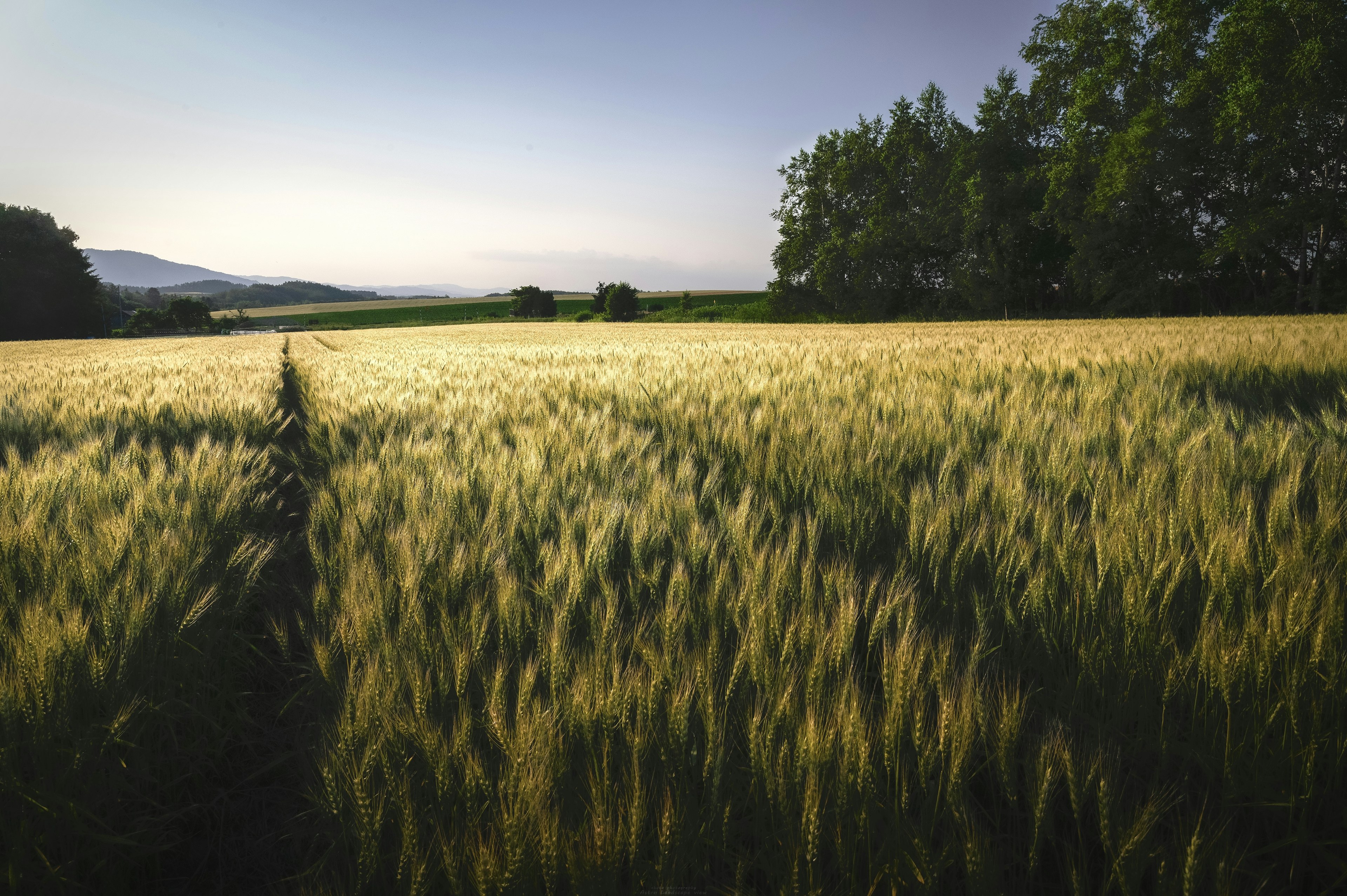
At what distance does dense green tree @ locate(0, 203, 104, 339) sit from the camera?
48062 mm

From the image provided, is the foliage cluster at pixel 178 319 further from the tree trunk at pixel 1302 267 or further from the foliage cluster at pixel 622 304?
the tree trunk at pixel 1302 267

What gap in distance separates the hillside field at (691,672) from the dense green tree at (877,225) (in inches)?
1416

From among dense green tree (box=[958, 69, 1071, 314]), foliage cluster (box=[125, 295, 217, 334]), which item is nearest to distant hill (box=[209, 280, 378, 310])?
foliage cluster (box=[125, 295, 217, 334])

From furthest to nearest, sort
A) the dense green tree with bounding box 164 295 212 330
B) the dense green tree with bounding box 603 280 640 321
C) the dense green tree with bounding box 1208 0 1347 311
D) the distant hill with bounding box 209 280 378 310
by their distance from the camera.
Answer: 1. the distant hill with bounding box 209 280 378 310
2. the dense green tree with bounding box 164 295 212 330
3. the dense green tree with bounding box 603 280 640 321
4. the dense green tree with bounding box 1208 0 1347 311

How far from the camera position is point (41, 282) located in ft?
163

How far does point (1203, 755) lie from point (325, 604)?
1886mm

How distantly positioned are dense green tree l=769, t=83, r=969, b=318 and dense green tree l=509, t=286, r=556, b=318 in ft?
125

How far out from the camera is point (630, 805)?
796mm

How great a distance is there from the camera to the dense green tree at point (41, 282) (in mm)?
48062

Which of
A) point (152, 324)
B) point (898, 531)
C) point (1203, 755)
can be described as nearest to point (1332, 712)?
point (1203, 755)

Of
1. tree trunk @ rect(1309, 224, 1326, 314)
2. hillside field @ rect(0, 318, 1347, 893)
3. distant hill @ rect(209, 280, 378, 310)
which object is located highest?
distant hill @ rect(209, 280, 378, 310)

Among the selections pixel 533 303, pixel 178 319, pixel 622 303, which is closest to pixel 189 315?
pixel 178 319

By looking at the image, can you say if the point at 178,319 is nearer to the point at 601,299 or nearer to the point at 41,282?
the point at 41,282

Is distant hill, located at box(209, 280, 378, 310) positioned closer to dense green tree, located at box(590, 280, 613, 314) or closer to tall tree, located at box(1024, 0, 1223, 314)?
dense green tree, located at box(590, 280, 613, 314)
